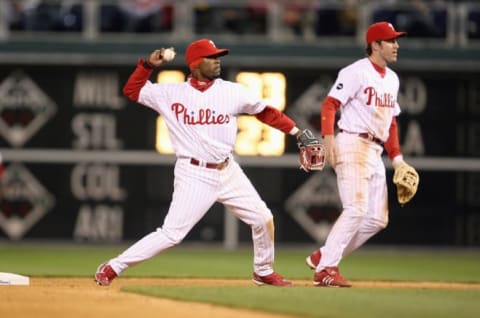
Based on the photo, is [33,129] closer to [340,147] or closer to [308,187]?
Answer: [308,187]

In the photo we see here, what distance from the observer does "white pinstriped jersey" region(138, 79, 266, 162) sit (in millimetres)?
9734

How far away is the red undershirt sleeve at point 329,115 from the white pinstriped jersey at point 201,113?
2.16ft

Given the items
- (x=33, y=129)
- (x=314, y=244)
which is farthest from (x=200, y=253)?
(x=33, y=129)

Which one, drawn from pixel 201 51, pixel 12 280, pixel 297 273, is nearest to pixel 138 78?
pixel 201 51

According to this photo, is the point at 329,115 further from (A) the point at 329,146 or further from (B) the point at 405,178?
(B) the point at 405,178

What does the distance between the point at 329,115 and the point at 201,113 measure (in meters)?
1.13

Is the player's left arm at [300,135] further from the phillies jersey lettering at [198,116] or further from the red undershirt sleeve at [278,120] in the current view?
the phillies jersey lettering at [198,116]

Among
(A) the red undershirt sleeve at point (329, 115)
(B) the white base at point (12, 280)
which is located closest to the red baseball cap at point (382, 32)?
(A) the red undershirt sleeve at point (329, 115)

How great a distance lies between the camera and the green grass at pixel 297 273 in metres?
8.55

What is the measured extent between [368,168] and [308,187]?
19.5 ft

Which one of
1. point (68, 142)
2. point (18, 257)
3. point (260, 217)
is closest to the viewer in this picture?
point (260, 217)

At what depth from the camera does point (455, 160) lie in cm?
1609

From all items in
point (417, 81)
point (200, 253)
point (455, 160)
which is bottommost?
point (200, 253)

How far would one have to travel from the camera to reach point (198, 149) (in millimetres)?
9734
